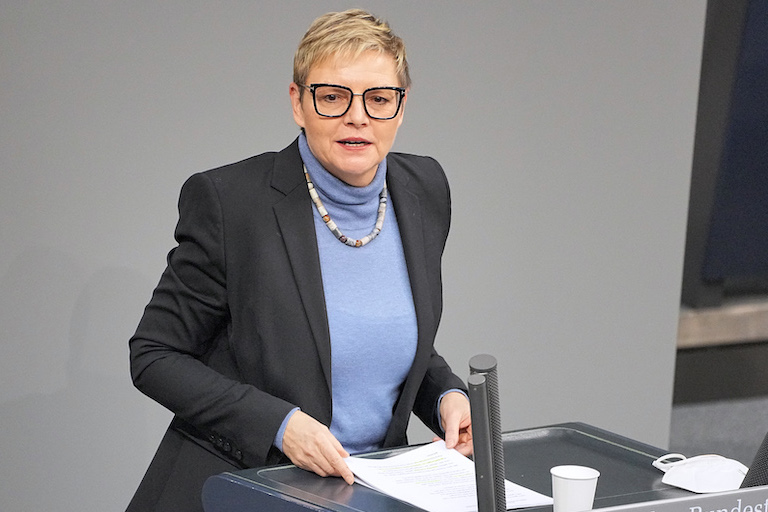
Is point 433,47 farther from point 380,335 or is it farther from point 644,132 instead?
point 380,335

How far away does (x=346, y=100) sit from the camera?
1.75 meters

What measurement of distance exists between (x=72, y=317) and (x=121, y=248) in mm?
224

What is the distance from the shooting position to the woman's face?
1731 mm

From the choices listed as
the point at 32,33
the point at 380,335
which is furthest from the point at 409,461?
the point at 32,33

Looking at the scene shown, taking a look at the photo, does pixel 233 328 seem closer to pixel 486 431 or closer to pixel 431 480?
pixel 431 480

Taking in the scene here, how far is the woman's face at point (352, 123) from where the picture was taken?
68.2 inches

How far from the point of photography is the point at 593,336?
3523mm

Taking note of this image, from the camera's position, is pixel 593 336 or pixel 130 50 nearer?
pixel 130 50

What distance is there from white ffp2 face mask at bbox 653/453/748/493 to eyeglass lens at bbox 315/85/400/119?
29.1 inches

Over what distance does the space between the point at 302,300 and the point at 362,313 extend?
0.11 m

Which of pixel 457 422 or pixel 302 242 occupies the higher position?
pixel 302 242

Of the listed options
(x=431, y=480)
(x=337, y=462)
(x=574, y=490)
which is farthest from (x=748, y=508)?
(x=337, y=462)

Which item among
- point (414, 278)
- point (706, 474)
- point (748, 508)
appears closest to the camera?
point (748, 508)

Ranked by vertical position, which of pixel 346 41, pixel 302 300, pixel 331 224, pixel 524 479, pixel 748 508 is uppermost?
pixel 346 41
